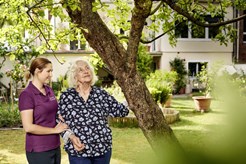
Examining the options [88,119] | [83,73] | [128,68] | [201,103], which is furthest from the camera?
[201,103]

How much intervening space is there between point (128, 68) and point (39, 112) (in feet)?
3.87

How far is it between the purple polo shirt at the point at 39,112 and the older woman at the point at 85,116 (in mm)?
137

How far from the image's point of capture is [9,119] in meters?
13.6

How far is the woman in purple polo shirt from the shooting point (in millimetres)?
4179

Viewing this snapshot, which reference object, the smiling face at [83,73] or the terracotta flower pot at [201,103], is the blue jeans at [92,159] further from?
the terracotta flower pot at [201,103]

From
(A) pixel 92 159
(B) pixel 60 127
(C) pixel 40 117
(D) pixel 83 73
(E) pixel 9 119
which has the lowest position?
(E) pixel 9 119

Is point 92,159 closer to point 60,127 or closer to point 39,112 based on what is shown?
point 60,127

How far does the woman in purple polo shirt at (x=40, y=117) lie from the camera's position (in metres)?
4.18

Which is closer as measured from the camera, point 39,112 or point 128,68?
point 39,112

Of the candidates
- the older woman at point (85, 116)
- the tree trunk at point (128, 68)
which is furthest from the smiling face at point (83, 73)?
the tree trunk at point (128, 68)

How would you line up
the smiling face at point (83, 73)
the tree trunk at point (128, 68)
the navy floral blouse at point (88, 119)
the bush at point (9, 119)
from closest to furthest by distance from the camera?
the navy floral blouse at point (88, 119) < the smiling face at point (83, 73) < the tree trunk at point (128, 68) < the bush at point (9, 119)

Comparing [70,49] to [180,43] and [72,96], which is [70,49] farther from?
[72,96]

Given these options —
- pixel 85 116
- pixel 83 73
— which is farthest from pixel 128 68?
pixel 85 116

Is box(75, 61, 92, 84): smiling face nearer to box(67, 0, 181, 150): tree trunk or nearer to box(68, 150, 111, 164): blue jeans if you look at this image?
box(67, 0, 181, 150): tree trunk
